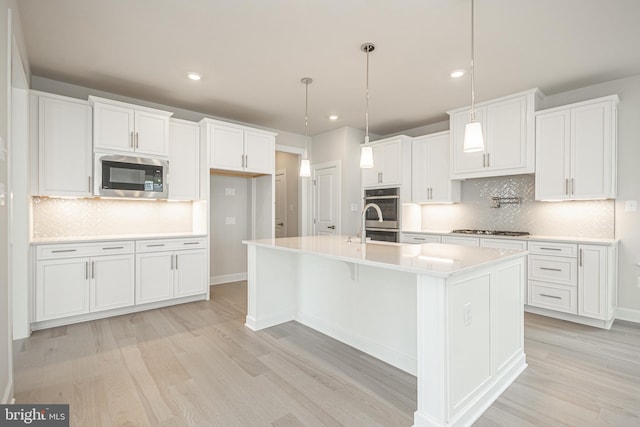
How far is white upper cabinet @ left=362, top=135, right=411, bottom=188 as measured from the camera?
4.88 m

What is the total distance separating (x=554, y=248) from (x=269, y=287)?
3035 mm

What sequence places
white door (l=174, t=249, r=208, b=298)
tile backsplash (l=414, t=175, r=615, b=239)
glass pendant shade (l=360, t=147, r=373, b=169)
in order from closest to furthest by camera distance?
glass pendant shade (l=360, t=147, r=373, b=169) → tile backsplash (l=414, t=175, r=615, b=239) → white door (l=174, t=249, r=208, b=298)

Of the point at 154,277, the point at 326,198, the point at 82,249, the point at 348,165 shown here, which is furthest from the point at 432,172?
the point at 82,249

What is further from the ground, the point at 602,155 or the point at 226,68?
the point at 226,68

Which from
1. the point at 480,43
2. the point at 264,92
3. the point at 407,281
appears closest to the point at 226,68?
the point at 264,92

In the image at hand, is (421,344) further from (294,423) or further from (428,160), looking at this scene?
(428,160)

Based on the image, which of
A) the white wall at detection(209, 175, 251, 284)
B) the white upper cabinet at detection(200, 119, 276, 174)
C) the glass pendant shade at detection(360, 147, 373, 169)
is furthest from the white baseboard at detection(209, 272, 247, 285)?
the glass pendant shade at detection(360, 147, 373, 169)

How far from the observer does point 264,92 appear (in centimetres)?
381

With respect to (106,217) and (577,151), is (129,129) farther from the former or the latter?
(577,151)

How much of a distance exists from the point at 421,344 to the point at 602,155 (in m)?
3.13

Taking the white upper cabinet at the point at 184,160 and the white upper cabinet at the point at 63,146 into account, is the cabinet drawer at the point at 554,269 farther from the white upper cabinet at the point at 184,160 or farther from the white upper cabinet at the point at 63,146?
the white upper cabinet at the point at 63,146

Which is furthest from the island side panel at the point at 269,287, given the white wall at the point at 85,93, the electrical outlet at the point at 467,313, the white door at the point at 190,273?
the white wall at the point at 85,93

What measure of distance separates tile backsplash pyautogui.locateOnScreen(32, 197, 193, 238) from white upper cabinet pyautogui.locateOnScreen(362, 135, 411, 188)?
2.87 metres

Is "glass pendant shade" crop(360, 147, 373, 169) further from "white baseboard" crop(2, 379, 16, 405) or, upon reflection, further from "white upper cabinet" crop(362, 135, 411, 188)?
"white baseboard" crop(2, 379, 16, 405)
